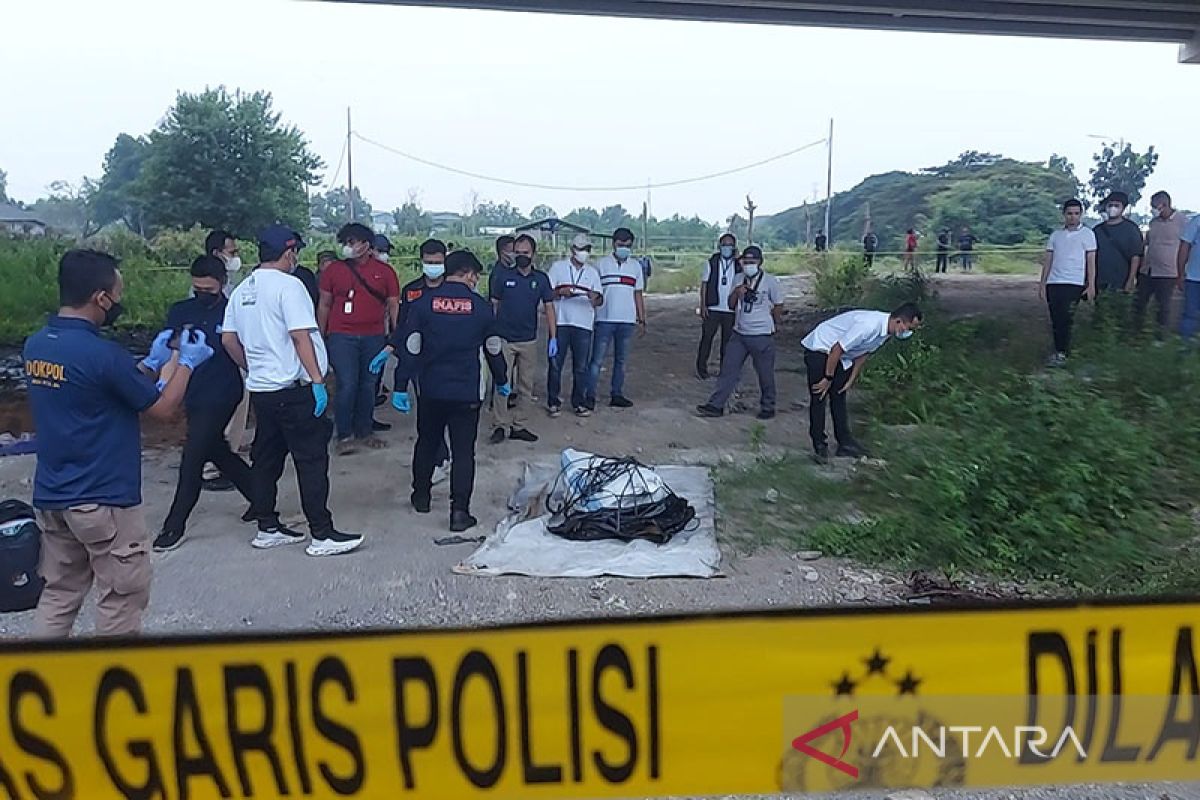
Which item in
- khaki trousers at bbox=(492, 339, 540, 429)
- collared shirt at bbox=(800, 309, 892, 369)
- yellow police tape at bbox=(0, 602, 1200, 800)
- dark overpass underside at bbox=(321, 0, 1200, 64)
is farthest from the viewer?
dark overpass underside at bbox=(321, 0, 1200, 64)

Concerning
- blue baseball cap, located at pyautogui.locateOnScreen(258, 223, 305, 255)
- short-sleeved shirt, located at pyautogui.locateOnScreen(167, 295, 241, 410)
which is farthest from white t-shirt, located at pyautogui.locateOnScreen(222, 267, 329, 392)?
short-sleeved shirt, located at pyautogui.locateOnScreen(167, 295, 241, 410)

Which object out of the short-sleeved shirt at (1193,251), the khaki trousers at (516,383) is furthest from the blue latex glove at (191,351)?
the short-sleeved shirt at (1193,251)

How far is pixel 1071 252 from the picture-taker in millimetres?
8094

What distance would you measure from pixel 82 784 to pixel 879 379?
704cm

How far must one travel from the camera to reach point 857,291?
14.6m

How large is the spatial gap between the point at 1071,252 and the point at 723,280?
106 inches

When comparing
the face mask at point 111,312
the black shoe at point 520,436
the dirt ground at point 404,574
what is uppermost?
the face mask at point 111,312

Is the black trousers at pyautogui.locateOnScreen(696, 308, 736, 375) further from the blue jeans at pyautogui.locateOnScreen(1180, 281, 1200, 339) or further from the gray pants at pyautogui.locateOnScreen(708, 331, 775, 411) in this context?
the blue jeans at pyautogui.locateOnScreen(1180, 281, 1200, 339)

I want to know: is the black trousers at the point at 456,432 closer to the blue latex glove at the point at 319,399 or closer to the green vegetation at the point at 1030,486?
the blue latex glove at the point at 319,399

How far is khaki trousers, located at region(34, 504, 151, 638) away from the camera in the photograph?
127 inches

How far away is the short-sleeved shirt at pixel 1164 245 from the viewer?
8156 millimetres

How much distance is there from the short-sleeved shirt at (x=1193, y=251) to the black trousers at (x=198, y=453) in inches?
263

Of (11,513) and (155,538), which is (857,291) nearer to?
(155,538)

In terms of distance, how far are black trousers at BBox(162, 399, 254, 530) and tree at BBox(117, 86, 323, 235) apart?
3046 mm
